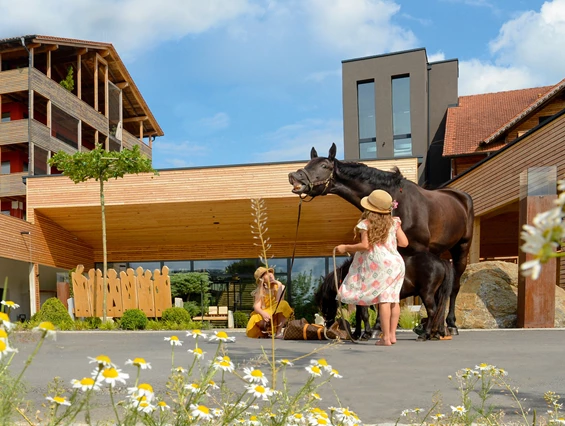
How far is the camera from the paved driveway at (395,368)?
3.15m

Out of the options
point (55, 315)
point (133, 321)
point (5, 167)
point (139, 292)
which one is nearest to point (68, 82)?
point (5, 167)

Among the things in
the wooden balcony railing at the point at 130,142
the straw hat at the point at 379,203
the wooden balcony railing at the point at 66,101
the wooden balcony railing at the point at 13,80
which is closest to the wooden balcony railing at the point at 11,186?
the wooden balcony railing at the point at 13,80

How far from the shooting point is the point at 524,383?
3.67 m

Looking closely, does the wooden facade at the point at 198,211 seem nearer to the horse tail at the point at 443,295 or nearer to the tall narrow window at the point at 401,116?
the tall narrow window at the point at 401,116

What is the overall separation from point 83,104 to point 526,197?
26635 millimetres

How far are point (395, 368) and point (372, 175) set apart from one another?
304 cm

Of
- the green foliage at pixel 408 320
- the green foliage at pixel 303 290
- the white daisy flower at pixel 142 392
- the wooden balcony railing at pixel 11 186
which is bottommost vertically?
the green foliage at pixel 303 290

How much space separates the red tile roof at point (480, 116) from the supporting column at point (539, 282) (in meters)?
12.6

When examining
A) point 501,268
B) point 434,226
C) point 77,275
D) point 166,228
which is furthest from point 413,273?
point 166,228

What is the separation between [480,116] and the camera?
2622 centimetres

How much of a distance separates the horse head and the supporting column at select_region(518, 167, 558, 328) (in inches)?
152

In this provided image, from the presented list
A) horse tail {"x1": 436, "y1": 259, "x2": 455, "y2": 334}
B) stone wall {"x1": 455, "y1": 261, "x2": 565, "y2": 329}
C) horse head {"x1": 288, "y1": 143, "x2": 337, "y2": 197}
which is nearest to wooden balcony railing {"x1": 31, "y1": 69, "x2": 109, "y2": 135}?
stone wall {"x1": 455, "y1": 261, "x2": 565, "y2": 329}

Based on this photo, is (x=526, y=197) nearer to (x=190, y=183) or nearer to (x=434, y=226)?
(x=434, y=226)

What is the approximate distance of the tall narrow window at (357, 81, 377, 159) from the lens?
2930cm
